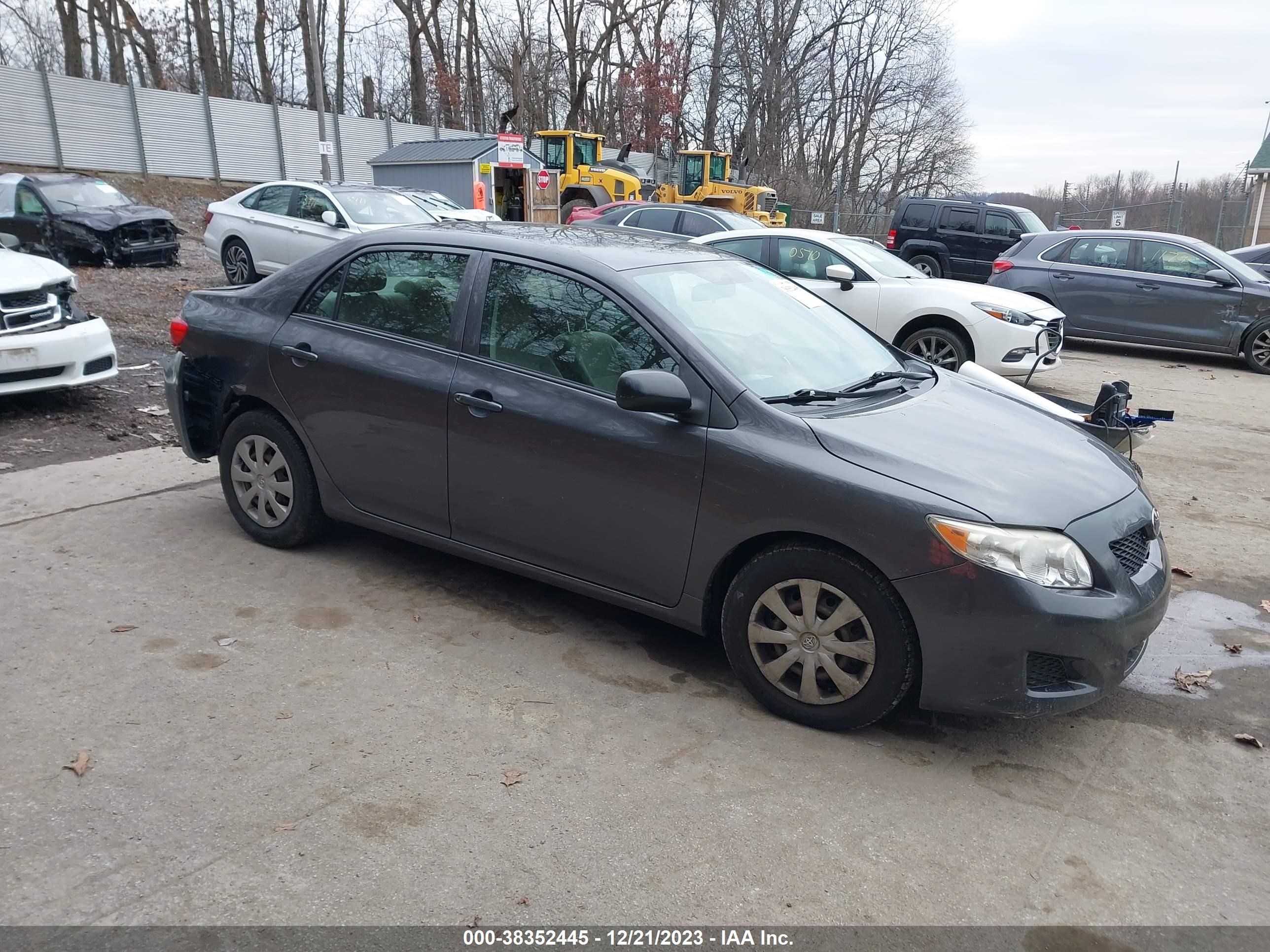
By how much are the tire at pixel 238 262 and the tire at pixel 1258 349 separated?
13.6m

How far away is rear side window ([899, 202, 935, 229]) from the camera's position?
66.5 ft

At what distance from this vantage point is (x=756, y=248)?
10289mm

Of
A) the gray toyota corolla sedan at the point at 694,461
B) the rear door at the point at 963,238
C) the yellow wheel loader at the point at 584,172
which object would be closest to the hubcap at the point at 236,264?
the gray toyota corolla sedan at the point at 694,461

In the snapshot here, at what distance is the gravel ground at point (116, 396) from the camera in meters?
6.91

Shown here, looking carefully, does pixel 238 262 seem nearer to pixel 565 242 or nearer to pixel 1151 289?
pixel 565 242

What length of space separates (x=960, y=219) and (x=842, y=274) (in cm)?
1222

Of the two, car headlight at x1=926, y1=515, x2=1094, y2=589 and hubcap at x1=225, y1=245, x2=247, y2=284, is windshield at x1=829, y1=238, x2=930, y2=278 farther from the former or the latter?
hubcap at x1=225, y1=245, x2=247, y2=284

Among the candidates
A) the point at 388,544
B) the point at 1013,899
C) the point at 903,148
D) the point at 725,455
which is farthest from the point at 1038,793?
the point at 903,148

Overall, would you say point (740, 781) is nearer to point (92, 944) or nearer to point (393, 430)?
point (92, 944)

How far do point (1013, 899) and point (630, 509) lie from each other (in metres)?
1.83

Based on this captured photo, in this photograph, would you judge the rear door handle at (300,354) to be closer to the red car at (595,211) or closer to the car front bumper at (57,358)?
the car front bumper at (57,358)

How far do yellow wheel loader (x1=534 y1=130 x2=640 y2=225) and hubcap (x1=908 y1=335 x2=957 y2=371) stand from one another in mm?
16694

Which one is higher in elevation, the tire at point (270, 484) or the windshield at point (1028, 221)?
the windshield at point (1028, 221)

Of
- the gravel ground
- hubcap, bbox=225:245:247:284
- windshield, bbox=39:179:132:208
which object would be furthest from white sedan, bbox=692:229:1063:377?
windshield, bbox=39:179:132:208
